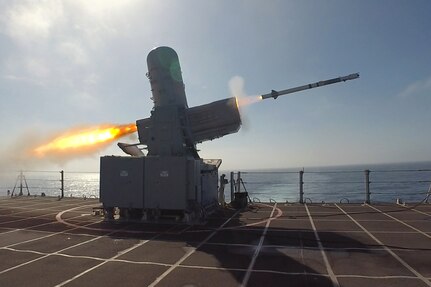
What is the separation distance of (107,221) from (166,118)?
426cm

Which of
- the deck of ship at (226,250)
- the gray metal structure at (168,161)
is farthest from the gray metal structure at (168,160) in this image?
the deck of ship at (226,250)

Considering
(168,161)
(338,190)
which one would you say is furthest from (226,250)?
(338,190)

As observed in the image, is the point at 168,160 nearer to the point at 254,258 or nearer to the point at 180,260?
the point at 180,260

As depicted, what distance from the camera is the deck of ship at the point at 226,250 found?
22.6 ft

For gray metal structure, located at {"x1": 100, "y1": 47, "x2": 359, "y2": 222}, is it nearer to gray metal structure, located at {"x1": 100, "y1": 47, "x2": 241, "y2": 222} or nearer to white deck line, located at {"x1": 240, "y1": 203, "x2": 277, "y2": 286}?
gray metal structure, located at {"x1": 100, "y1": 47, "x2": 241, "y2": 222}

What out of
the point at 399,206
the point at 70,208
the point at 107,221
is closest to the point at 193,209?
the point at 107,221

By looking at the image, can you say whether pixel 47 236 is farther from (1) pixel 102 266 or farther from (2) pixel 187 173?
(2) pixel 187 173

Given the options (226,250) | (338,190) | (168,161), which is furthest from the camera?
(338,190)

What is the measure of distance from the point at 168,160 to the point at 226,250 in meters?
5.31

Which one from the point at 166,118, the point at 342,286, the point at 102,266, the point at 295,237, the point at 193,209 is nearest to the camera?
the point at 342,286

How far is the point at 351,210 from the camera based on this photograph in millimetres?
15656

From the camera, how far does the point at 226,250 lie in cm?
908

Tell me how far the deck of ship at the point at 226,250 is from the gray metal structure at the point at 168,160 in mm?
837

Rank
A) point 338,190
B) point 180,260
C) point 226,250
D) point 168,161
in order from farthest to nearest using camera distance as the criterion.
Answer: point 338,190 → point 168,161 → point 226,250 → point 180,260
